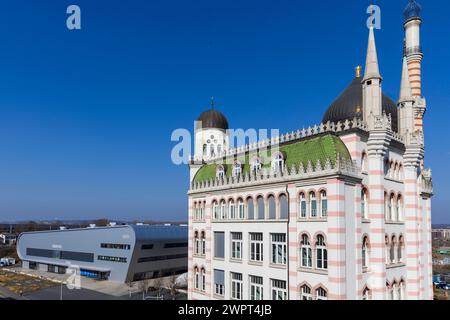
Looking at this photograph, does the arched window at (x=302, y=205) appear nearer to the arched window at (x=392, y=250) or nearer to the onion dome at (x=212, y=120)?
the arched window at (x=392, y=250)

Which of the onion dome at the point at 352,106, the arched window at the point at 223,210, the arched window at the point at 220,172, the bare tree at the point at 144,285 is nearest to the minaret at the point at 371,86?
the onion dome at the point at 352,106

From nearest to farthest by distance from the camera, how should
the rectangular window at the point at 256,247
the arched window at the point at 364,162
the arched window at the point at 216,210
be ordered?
the arched window at the point at 364,162
the rectangular window at the point at 256,247
the arched window at the point at 216,210

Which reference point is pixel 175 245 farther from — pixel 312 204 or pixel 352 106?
pixel 312 204

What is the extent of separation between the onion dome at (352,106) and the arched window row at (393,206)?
885 centimetres

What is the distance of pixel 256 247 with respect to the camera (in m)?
39.1

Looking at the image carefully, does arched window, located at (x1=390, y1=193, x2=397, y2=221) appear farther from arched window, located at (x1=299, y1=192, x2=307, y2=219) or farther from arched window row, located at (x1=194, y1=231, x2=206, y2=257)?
arched window row, located at (x1=194, y1=231, x2=206, y2=257)

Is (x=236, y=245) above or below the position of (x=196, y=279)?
above

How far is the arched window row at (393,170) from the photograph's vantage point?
123 feet

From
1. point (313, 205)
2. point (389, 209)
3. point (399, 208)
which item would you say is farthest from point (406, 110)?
point (313, 205)

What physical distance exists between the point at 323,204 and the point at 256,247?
9984 mm

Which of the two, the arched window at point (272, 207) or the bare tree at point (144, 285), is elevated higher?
the arched window at point (272, 207)

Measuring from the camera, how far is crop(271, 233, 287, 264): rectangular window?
117 ft

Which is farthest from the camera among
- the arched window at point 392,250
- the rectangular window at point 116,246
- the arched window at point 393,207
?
the rectangular window at point 116,246
